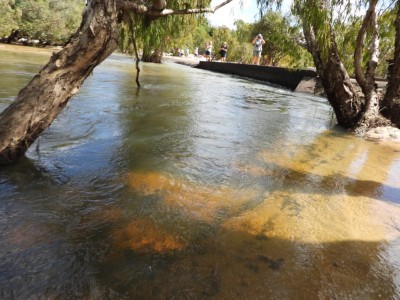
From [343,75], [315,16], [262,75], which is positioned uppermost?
[315,16]

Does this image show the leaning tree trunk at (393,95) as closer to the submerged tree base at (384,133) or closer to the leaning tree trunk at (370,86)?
the leaning tree trunk at (370,86)

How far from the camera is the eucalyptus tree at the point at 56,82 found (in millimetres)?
3323

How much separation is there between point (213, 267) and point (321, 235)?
3.46 feet

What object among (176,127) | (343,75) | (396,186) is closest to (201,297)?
(396,186)

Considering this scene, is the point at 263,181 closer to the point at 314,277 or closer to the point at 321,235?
the point at 321,235

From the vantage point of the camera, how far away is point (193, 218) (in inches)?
106

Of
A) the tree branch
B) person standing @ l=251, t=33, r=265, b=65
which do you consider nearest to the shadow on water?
the tree branch

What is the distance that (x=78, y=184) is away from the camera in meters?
3.16

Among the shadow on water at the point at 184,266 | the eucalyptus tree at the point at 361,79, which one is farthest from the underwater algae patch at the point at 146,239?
the eucalyptus tree at the point at 361,79

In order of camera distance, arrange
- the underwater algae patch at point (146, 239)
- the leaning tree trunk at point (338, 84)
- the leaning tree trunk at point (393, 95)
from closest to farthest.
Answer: the underwater algae patch at point (146, 239), the leaning tree trunk at point (393, 95), the leaning tree trunk at point (338, 84)

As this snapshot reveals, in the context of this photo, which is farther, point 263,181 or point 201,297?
point 263,181

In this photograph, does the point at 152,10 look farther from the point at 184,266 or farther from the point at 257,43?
the point at 257,43

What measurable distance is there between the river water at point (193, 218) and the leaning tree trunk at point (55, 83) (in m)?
0.33

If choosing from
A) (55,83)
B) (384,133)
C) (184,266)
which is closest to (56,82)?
(55,83)
